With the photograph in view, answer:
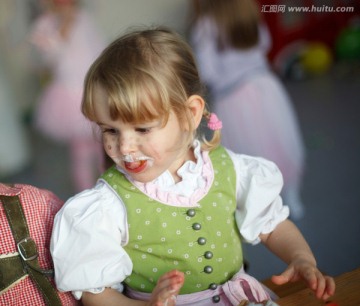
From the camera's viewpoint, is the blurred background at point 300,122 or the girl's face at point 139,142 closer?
the girl's face at point 139,142

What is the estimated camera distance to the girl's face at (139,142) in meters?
0.96

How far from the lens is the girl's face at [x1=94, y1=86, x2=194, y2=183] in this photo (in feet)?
3.14

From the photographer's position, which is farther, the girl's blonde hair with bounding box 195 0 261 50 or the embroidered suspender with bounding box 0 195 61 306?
the girl's blonde hair with bounding box 195 0 261 50

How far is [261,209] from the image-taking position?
1104mm

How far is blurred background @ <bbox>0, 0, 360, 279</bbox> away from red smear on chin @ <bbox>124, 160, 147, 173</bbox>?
1147 millimetres

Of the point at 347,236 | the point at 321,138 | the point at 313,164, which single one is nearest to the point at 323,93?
the point at 321,138

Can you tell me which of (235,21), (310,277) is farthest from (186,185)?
(235,21)

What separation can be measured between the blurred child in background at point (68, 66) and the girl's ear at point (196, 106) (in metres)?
1.37

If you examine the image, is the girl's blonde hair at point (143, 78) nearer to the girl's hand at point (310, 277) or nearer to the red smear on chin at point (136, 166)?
the red smear on chin at point (136, 166)

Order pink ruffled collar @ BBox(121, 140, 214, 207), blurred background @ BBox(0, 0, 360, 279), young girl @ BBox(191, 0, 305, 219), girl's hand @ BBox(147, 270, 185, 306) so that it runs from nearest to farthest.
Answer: girl's hand @ BBox(147, 270, 185, 306)
pink ruffled collar @ BBox(121, 140, 214, 207)
blurred background @ BBox(0, 0, 360, 279)
young girl @ BBox(191, 0, 305, 219)

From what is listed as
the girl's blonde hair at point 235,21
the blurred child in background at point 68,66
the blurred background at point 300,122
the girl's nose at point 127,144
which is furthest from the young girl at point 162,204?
the blurred child in background at point 68,66

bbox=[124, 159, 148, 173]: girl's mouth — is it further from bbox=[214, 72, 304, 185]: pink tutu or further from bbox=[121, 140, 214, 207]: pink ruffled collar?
bbox=[214, 72, 304, 185]: pink tutu

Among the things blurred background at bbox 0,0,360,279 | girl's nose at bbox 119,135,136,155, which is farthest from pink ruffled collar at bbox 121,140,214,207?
blurred background at bbox 0,0,360,279

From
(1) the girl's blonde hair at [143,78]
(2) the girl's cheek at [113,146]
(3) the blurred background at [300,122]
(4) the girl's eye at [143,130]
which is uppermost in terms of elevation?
(1) the girl's blonde hair at [143,78]
